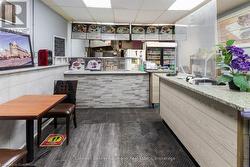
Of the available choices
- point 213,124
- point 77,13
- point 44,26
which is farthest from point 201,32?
point 77,13

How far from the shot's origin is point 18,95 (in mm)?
2965

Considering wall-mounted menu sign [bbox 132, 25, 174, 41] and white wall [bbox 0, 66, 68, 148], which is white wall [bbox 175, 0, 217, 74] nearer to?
white wall [bbox 0, 66, 68, 148]

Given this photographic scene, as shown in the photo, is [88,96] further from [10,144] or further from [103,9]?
[10,144]

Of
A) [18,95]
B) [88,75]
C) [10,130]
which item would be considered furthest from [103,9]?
[10,130]

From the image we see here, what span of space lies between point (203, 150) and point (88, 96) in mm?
4000

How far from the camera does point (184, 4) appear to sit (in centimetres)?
509

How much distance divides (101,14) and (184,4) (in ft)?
7.64

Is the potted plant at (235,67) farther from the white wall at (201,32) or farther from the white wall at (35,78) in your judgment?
the white wall at (35,78)

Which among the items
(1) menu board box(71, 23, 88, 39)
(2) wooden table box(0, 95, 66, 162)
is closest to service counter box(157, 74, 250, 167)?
(2) wooden table box(0, 95, 66, 162)

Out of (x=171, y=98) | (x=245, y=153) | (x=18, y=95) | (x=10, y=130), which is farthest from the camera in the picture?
(x=171, y=98)

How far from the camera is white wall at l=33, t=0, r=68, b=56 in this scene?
4640mm

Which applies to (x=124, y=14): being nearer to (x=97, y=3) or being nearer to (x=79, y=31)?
(x=97, y=3)

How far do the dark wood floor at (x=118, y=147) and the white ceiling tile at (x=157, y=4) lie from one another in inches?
101

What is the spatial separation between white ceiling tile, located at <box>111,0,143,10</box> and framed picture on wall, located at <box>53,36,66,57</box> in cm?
186
